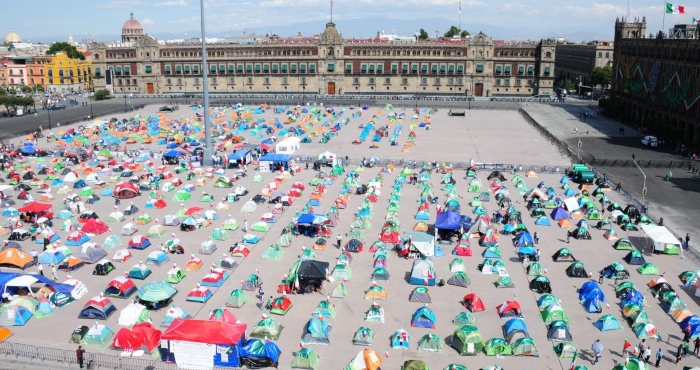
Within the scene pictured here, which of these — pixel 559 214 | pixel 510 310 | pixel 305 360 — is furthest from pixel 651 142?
pixel 305 360

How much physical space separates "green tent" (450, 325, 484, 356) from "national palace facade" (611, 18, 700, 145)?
56.1 meters

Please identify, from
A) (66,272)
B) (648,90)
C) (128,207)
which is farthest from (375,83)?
(66,272)

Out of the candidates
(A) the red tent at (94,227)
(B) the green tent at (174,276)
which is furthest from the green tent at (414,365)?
(A) the red tent at (94,227)

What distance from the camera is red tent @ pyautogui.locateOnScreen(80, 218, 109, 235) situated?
37719 millimetres

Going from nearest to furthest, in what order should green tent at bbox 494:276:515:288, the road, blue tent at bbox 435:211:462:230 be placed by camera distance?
green tent at bbox 494:276:515:288, blue tent at bbox 435:211:462:230, the road

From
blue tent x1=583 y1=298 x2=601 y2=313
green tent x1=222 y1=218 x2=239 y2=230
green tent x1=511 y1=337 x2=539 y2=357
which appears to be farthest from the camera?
green tent x1=222 y1=218 x2=239 y2=230

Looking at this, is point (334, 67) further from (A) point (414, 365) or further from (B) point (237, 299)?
(A) point (414, 365)

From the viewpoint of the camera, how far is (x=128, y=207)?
139 feet

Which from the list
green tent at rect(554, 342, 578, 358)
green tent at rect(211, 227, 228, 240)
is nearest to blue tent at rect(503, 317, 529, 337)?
green tent at rect(554, 342, 578, 358)

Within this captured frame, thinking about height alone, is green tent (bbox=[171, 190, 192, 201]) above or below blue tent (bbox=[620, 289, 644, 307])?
above

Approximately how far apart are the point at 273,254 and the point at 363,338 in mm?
10691

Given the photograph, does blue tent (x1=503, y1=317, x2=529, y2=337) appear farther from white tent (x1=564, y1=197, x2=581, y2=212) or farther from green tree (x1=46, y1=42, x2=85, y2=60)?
green tree (x1=46, y1=42, x2=85, y2=60)

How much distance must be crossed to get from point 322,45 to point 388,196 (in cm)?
7897

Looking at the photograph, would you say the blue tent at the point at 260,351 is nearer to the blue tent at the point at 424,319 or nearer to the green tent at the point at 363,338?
the green tent at the point at 363,338
